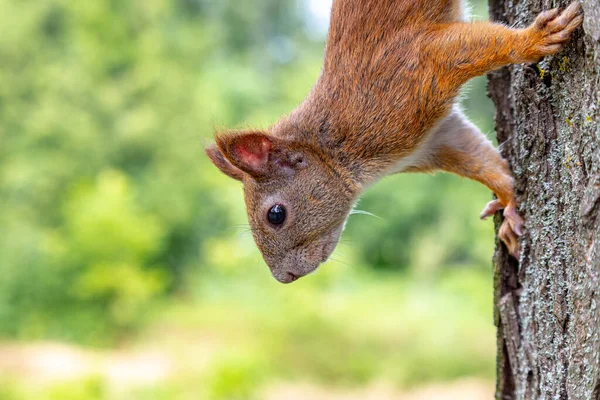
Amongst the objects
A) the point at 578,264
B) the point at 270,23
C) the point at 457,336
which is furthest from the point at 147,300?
the point at 270,23

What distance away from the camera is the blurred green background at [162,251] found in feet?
24.8

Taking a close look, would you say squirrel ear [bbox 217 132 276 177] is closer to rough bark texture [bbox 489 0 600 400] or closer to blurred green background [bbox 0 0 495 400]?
rough bark texture [bbox 489 0 600 400]

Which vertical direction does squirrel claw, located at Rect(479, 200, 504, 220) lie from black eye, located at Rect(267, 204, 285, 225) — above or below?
below

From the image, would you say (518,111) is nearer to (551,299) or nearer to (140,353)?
(551,299)

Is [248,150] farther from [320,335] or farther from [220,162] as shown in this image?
[320,335]

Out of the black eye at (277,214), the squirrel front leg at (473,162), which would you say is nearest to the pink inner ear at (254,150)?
the black eye at (277,214)

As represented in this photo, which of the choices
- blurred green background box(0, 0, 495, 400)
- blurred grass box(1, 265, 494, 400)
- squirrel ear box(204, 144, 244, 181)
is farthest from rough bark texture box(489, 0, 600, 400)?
blurred green background box(0, 0, 495, 400)

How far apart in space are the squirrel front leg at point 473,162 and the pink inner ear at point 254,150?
0.38 metres

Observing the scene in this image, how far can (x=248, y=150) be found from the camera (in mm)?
1489

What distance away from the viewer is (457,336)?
26.5 ft

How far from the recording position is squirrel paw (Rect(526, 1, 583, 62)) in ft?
3.60

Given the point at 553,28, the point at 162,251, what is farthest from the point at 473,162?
the point at 162,251

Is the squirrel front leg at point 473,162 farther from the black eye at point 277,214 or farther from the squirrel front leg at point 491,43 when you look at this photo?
the black eye at point 277,214

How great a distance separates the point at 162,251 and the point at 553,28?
32.7ft
